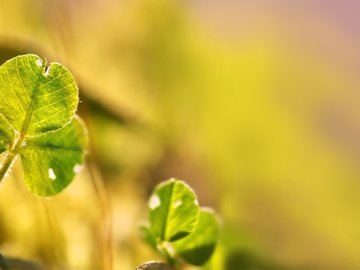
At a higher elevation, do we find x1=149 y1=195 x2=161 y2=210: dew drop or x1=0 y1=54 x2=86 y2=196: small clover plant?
x1=0 y1=54 x2=86 y2=196: small clover plant

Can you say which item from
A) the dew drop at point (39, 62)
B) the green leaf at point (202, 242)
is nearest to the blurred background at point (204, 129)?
the green leaf at point (202, 242)

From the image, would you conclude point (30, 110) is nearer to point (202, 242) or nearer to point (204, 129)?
point (202, 242)

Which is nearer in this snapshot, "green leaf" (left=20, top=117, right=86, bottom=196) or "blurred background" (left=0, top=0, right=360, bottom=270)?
"green leaf" (left=20, top=117, right=86, bottom=196)

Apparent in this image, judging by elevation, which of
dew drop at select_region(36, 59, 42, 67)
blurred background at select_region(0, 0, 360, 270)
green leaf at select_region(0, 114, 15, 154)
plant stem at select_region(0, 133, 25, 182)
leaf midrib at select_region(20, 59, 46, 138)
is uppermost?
dew drop at select_region(36, 59, 42, 67)

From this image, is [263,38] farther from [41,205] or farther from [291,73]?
[41,205]

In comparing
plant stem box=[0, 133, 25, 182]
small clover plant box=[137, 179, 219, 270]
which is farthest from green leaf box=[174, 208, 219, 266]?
plant stem box=[0, 133, 25, 182]

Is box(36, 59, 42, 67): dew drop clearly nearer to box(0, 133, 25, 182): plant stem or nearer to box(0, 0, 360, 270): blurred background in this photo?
box(0, 133, 25, 182): plant stem

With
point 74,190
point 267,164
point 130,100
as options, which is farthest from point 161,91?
point 74,190

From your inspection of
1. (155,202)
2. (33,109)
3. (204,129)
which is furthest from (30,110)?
(204,129)
